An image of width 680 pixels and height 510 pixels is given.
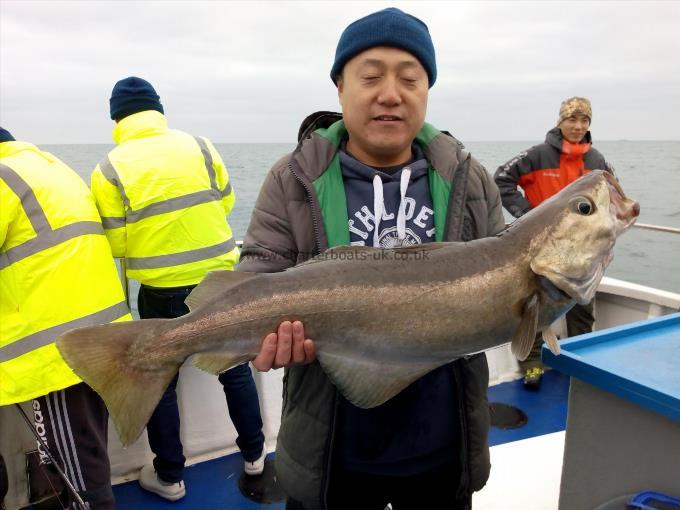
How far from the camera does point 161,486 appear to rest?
4285mm

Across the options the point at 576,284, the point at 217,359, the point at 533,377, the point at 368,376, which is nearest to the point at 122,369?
the point at 217,359

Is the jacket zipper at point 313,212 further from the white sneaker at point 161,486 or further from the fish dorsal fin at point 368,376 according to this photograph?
the white sneaker at point 161,486

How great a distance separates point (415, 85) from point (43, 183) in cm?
234

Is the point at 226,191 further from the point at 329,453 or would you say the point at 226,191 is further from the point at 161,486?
the point at 329,453

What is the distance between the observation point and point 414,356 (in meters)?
2.15

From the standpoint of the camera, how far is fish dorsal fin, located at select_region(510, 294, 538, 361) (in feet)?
6.92

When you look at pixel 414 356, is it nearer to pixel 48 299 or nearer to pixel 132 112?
pixel 48 299

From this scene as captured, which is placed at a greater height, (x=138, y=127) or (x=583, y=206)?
(x=138, y=127)

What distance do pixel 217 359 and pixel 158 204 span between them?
7.94 feet

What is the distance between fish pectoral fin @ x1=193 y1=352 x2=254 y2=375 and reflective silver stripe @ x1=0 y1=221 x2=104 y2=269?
64.2 inches

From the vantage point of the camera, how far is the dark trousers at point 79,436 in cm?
322

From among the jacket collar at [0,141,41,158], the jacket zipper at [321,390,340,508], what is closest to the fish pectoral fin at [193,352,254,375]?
the jacket zipper at [321,390,340,508]

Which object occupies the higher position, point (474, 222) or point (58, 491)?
point (474, 222)

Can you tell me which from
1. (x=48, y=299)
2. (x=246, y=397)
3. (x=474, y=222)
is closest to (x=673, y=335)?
(x=474, y=222)
